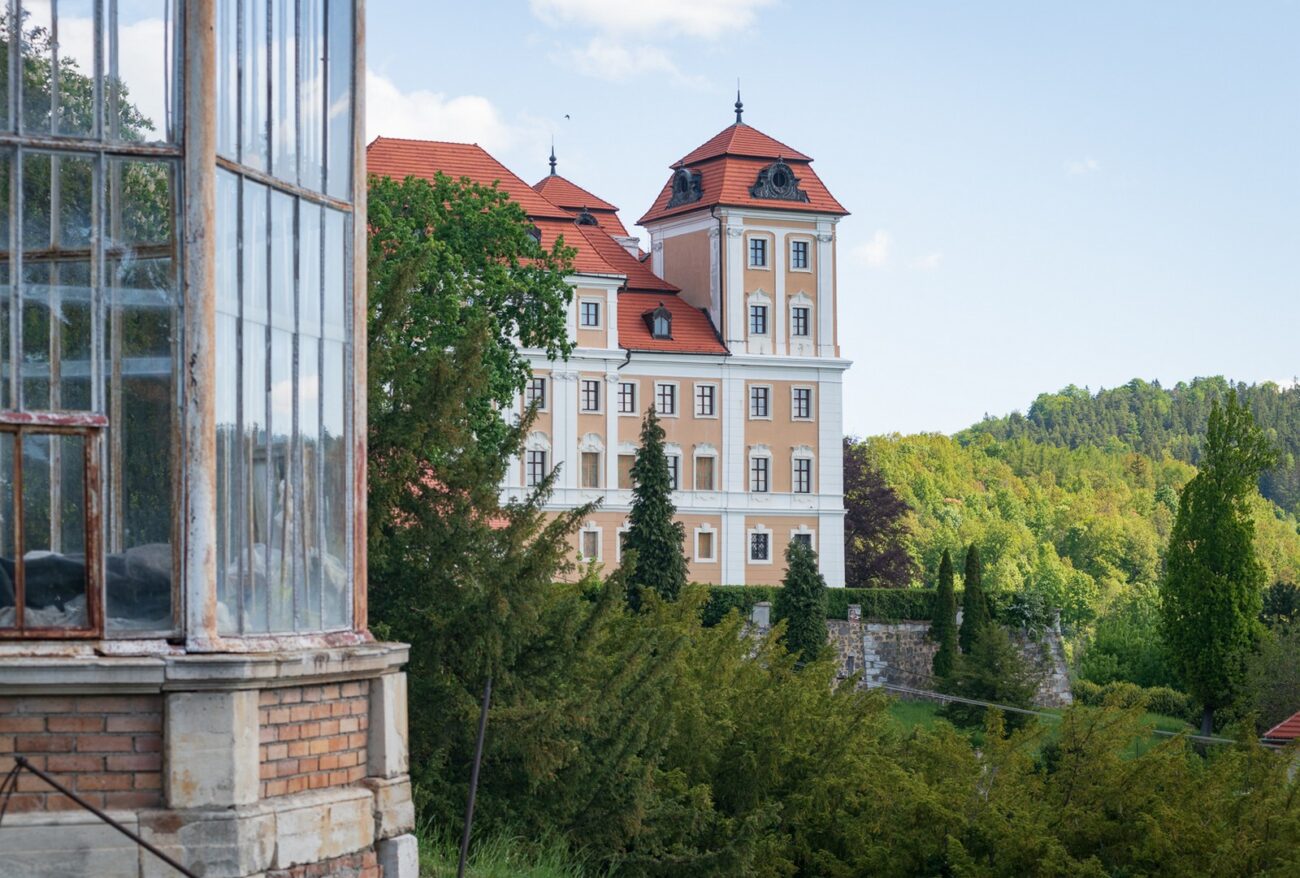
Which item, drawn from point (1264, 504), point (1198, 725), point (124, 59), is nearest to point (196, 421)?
point (124, 59)

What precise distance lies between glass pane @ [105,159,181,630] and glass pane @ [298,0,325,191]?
888 mm

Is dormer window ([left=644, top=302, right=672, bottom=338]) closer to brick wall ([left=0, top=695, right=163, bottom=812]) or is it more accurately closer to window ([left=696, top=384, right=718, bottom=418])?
window ([left=696, top=384, right=718, bottom=418])

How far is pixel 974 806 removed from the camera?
18.7 metres

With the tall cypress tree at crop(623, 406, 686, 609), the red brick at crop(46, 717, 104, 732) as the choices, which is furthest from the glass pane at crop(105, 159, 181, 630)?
the tall cypress tree at crop(623, 406, 686, 609)

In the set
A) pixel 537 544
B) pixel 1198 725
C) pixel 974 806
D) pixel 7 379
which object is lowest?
pixel 1198 725

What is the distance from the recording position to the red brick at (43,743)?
743 cm

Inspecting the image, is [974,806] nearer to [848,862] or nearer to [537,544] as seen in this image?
[848,862]

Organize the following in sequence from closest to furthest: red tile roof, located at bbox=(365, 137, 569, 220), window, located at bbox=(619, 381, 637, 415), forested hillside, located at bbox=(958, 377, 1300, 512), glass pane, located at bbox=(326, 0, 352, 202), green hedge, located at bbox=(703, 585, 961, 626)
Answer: glass pane, located at bbox=(326, 0, 352, 202)
red tile roof, located at bbox=(365, 137, 569, 220)
green hedge, located at bbox=(703, 585, 961, 626)
window, located at bbox=(619, 381, 637, 415)
forested hillside, located at bbox=(958, 377, 1300, 512)

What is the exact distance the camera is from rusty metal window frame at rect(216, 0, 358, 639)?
26.4 ft

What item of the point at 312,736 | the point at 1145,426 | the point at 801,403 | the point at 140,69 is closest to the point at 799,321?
the point at 801,403

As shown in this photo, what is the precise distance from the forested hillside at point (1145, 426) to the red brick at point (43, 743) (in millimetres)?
174102

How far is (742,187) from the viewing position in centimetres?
6544

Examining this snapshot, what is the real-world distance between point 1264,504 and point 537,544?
14718cm

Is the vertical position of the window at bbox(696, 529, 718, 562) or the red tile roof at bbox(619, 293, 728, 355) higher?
the red tile roof at bbox(619, 293, 728, 355)
